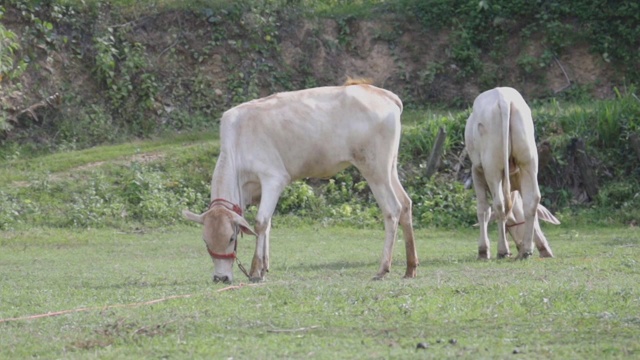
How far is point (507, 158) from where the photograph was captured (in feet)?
44.6

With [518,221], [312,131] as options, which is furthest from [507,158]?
[312,131]

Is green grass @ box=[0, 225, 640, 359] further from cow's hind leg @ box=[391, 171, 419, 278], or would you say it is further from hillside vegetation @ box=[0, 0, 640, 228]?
hillside vegetation @ box=[0, 0, 640, 228]

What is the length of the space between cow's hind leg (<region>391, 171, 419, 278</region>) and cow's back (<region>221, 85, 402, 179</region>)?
1.80 ft

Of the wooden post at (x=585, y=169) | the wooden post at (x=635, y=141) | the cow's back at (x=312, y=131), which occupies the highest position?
the cow's back at (x=312, y=131)

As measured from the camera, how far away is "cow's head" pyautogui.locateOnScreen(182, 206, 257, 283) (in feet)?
38.8

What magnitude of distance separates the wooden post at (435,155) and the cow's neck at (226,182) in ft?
27.1

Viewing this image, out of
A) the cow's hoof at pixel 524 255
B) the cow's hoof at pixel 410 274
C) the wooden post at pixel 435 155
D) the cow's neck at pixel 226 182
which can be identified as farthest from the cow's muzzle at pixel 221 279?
the wooden post at pixel 435 155

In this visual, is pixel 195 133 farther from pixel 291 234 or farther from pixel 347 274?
pixel 347 274

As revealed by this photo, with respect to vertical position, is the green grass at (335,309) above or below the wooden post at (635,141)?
above

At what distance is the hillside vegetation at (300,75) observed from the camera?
20.2 m

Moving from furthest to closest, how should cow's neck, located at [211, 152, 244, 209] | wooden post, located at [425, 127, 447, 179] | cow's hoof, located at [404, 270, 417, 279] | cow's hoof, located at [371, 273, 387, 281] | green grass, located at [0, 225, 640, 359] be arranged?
wooden post, located at [425, 127, 447, 179] < cow's neck, located at [211, 152, 244, 209] < cow's hoof, located at [404, 270, 417, 279] < cow's hoof, located at [371, 273, 387, 281] < green grass, located at [0, 225, 640, 359]

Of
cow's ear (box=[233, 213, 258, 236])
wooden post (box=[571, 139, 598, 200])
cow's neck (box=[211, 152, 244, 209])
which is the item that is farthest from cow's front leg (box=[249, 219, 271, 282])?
wooden post (box=[571, 139, 598, 200])

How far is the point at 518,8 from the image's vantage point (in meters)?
25.8

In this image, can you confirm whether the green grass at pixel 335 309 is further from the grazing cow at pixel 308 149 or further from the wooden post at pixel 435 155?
the wooden post at pixel 435 155
